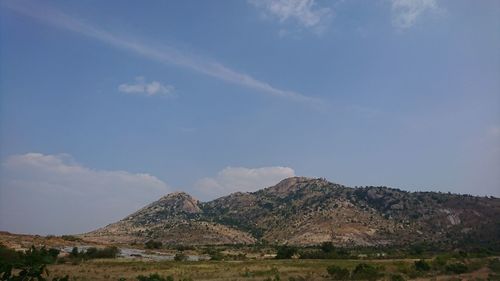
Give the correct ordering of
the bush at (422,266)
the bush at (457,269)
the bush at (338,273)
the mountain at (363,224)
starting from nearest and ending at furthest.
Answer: the bush at (338,273) → the bush at (457,269) → the bush at (422,266) → the mountain at (363,224)

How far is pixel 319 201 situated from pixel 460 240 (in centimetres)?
6104

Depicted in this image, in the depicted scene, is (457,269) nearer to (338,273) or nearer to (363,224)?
(338,273)

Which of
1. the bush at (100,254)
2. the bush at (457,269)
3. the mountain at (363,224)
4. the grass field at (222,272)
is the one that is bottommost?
the grass field at (222,272)

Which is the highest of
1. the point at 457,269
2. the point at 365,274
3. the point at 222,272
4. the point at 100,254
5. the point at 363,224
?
the point at 363,224

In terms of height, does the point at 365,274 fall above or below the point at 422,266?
below

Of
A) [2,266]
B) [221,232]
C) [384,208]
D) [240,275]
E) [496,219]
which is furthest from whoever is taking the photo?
[384,208]

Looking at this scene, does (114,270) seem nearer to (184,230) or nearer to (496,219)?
(184,230)

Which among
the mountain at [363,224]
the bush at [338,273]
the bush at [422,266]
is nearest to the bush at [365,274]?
the bush at [338,273]

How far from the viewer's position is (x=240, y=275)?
136 feet

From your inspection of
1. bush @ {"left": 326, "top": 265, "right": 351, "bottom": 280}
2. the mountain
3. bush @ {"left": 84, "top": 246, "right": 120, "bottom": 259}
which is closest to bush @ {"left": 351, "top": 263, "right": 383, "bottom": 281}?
bush @ {"left": 326, "top": 265, "right": 351, "bottom": 280}

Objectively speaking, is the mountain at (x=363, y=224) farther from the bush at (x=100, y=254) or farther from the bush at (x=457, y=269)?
the bush at (x=457, y=269)

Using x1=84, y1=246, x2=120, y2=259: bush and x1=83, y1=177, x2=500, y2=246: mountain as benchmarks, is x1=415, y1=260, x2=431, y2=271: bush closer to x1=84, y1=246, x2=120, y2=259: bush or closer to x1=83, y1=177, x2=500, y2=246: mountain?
x1=84, y1=246, x2=120, y2=259: bush

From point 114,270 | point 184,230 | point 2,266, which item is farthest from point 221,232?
point 2,266

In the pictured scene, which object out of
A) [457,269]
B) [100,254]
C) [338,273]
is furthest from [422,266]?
[100,254]
